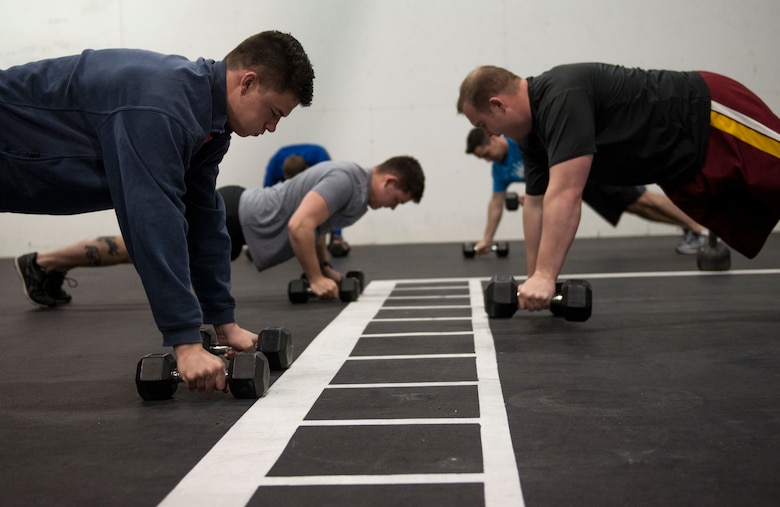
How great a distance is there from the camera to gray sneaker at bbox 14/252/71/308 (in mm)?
3941

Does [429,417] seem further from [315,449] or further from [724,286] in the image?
[724,286]

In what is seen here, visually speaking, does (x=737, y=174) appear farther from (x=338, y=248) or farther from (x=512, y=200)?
(x=338, y=248)

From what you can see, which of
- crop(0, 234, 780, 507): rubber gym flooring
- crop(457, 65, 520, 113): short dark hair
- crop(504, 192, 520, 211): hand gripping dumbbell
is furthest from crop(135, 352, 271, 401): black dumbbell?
crop(504, 192, 520, 211): hand gripping dumbbell

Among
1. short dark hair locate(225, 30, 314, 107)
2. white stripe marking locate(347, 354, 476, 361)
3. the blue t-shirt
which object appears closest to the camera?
short dark hair locate(225, 30, 314, 107)

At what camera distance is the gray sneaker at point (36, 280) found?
3941mm

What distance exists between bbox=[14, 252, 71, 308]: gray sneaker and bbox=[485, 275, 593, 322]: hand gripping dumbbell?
7.35 ft

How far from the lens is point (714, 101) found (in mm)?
2863

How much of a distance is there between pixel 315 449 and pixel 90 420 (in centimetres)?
58

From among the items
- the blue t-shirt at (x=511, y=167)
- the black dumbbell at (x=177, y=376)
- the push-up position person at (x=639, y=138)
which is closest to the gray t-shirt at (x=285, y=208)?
the push-up position person at (x=639, y=138)

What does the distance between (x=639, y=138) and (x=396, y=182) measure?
1247mm

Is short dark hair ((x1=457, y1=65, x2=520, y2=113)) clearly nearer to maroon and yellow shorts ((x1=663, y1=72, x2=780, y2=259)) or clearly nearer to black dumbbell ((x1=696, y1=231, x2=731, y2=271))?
maroon and yellow shorts ((x1=663, y1=72, x2=780, y2=259))

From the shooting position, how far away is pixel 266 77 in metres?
1.91

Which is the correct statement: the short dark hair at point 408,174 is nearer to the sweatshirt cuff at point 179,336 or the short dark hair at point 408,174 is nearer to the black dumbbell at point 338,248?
the sweatshirt cuff at point 179,336

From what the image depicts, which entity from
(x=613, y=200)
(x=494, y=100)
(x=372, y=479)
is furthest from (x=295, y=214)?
(x=372, y=479)
